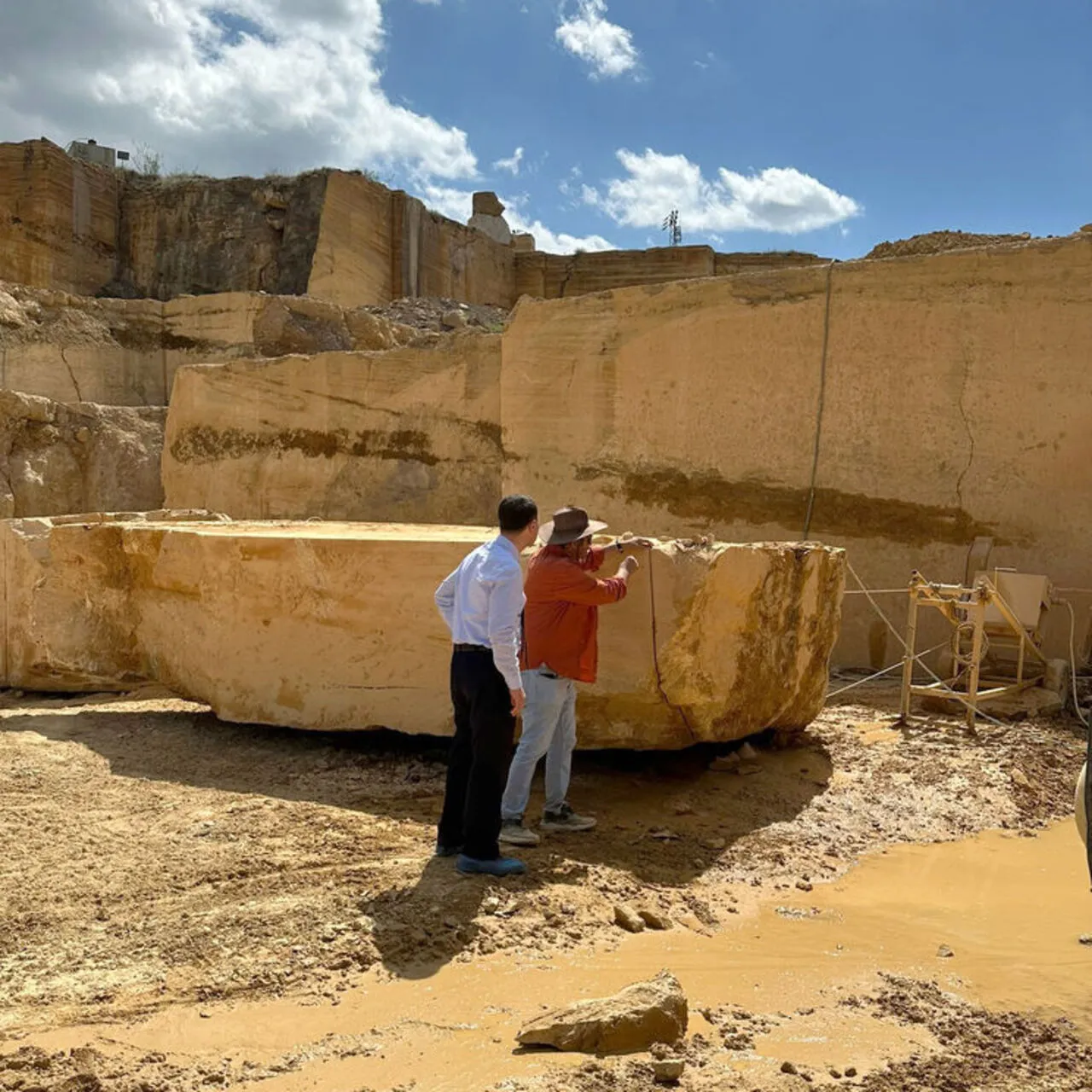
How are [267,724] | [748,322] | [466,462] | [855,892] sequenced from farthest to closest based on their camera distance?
[466,462] → [748,322] → [267,724] → [855,892]

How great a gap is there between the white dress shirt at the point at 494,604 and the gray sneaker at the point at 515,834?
633mm

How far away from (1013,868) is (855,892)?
71 cm

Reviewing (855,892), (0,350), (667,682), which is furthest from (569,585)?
(0,350)

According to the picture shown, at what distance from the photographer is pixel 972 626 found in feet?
18.5

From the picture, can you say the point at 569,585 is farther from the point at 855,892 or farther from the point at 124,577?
the point at 124,577

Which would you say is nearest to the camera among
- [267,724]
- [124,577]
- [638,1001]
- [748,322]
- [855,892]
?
[638,1001]

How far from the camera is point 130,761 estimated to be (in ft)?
14.7

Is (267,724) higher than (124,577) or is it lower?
lower

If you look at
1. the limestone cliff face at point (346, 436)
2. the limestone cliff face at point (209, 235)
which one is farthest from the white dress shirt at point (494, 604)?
the limestone cliff face at point (209, 235)

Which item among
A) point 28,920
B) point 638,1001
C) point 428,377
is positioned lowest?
point 28,920

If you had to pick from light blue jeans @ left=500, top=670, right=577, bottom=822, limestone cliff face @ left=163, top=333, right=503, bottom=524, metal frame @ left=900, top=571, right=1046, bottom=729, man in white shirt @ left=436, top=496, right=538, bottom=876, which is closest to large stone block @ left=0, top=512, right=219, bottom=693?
light blue jeans @ left=500, top=670, right=577, bottom=822

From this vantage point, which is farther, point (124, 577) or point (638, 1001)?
point (124, 577)

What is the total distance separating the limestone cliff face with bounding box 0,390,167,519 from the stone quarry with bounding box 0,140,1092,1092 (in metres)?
1.93

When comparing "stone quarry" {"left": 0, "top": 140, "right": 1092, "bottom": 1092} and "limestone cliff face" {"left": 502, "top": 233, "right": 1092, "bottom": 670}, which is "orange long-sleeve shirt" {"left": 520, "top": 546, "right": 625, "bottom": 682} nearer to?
"stone quarry" {"left": 0, "top": 140, "right": 1092, "bottom": 1092}
